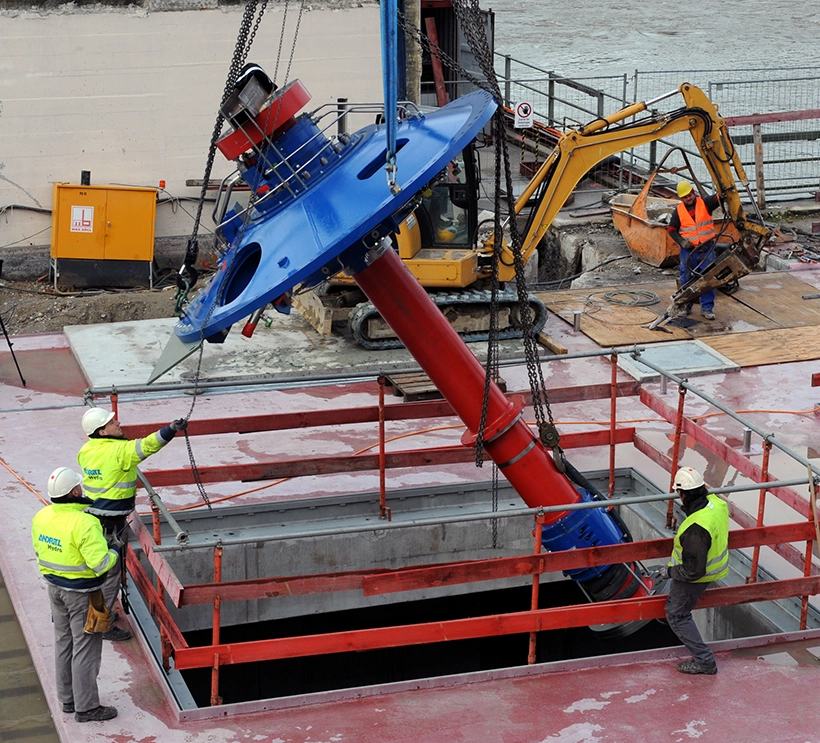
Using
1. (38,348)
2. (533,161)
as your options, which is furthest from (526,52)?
(38,348)

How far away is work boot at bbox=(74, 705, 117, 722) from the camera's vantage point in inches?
288

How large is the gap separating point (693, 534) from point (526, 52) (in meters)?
44.3

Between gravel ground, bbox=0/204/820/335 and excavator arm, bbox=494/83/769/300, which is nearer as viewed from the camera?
excavator arm, bbox=494/83/769/300

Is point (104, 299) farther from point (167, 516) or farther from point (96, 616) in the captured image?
point (96, 616)

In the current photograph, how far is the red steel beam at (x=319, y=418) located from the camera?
1003 cm

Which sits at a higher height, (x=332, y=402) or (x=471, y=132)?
(x=471, y=132)

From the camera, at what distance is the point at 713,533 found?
773cm

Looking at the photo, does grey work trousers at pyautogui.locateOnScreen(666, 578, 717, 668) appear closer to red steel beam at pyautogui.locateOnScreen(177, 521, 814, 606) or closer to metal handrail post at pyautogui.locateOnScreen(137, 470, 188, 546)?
red steel beam at pyautogui.locateOnScreen(177, 521, 814, 606)

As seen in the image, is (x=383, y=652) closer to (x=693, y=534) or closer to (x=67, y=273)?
(x=693, y=534)

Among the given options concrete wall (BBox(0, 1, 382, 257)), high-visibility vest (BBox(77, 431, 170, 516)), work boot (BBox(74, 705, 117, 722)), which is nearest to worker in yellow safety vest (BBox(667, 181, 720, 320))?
concrete wall (BBox(0, 1, 382, 257))

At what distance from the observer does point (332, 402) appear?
13.3 metres

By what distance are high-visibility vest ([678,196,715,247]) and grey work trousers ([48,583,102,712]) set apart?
10.6 meters

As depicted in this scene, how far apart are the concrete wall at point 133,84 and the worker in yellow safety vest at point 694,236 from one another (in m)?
6.34

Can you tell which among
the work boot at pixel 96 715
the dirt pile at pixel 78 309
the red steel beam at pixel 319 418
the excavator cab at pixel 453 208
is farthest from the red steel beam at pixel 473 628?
the dirt pile at pixel 78 309
